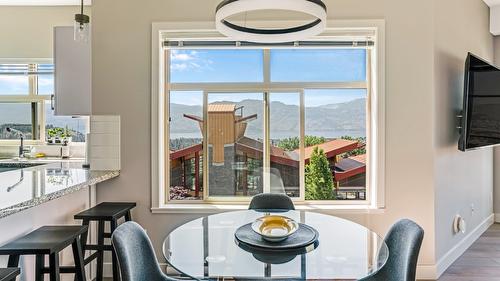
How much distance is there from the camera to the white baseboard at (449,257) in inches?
121

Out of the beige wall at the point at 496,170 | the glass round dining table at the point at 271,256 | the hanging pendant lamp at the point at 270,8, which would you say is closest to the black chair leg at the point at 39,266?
the glass round dining table at the point at 271,256

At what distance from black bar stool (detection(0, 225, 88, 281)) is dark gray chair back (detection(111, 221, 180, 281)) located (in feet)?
1.28

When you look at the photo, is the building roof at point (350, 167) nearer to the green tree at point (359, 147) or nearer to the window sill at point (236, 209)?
the green tree at point (359, 147)

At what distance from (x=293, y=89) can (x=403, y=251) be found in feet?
6.06

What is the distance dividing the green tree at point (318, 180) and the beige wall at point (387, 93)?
0.36 m

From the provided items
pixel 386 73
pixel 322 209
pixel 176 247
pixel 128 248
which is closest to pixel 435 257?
pixel 322 209

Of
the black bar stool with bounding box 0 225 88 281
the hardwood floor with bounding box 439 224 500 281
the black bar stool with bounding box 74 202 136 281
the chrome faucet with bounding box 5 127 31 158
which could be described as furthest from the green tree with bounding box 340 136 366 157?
the chrome faucet with bounding box 5 127 31 158

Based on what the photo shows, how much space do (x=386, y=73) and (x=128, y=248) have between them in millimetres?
2579

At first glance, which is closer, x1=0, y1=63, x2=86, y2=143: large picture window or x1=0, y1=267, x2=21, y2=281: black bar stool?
x1=0, y1=267, x2=21, y2=281: black bar stool

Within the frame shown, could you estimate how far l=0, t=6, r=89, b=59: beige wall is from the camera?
16.4 ft

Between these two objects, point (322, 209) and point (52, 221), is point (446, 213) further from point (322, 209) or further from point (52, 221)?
point (52, 221)

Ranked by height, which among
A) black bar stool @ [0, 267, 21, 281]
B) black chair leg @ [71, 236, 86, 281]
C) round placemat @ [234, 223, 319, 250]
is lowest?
black chair leg @ [71, 236, 86, 281]

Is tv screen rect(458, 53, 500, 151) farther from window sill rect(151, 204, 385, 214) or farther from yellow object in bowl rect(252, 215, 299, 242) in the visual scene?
yellow object in bowl rect(252, 215, 299, 242)

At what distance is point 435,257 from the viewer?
3104 millimetres
